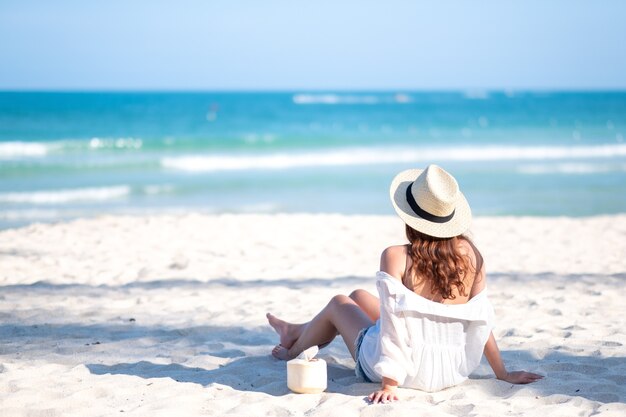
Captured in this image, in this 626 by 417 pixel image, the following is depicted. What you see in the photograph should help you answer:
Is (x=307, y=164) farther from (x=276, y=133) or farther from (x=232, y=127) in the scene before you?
(x=232, y=127)

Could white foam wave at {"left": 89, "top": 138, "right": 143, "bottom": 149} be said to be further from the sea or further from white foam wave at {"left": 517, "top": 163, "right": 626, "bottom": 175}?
white foam wave at {"left": 517, "top": 163, "right": 626, "bottom": 175}

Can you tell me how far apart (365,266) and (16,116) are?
97.6 ft

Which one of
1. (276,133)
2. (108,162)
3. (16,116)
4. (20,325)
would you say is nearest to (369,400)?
(20,325)

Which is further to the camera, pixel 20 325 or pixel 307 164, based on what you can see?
pixel 307 164

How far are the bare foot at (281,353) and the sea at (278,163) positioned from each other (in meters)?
7.75

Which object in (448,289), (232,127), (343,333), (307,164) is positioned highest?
(232,127)

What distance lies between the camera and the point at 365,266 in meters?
7.60

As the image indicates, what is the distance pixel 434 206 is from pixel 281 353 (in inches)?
58.3

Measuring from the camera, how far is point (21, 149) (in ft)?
71.2

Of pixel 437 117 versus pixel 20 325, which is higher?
pixel 437 117

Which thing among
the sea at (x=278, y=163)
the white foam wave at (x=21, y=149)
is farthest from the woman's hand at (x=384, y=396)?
the white foam wave at (x=21, y=149)

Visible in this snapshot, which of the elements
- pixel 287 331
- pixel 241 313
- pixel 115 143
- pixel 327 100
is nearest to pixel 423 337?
pixel 287 331

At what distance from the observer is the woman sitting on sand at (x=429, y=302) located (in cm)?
338

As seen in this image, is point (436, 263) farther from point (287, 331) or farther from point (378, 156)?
point (378, 156)
